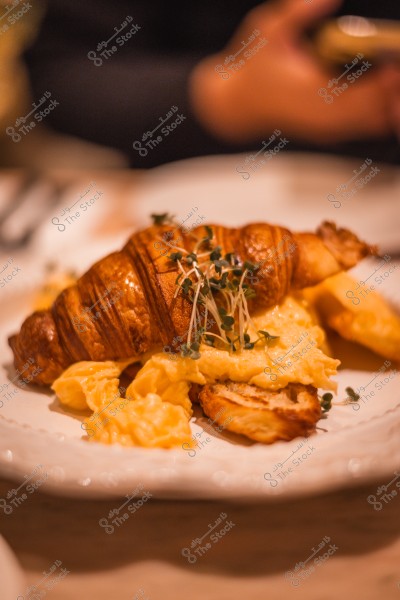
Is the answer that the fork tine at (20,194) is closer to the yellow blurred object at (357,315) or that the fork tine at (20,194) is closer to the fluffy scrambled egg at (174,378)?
the fluffy scrambled egg at (174,378)

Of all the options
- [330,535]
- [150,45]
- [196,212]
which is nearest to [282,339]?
[330,535]

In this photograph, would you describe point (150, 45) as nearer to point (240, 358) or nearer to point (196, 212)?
point (196, 212)

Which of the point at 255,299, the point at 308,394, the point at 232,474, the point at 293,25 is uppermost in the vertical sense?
the point at 293,25

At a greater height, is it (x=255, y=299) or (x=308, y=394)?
(x=255, y=299)

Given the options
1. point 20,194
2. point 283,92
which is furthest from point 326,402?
point 283,92

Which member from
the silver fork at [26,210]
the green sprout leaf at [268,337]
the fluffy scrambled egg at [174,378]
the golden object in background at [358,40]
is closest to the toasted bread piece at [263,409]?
the fluffy scrambled egg at [174,378]

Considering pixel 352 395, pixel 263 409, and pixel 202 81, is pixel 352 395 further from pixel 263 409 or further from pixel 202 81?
pixel 202 81

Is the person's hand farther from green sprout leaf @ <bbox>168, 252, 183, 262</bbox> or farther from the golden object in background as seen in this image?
green sprout leaf @ <bbox>168, 252, 183, 262</bbox>

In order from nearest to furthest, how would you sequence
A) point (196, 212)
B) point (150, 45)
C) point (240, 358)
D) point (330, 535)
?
1. point (330, 535)
2. point (240, 358)
3. point (196, 212)
4. point (150, 45)
